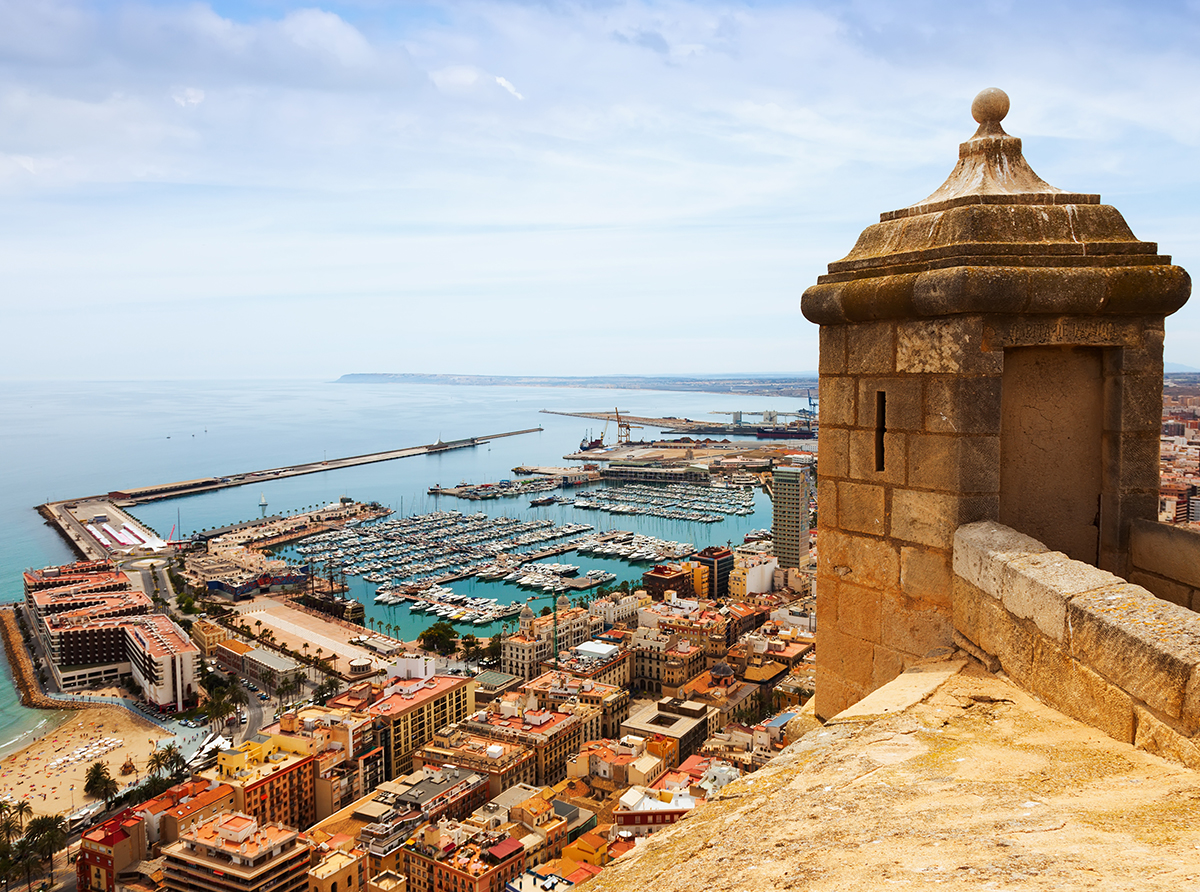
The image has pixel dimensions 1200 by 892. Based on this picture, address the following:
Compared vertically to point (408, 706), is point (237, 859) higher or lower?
higher

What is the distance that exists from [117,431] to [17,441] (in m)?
11.9

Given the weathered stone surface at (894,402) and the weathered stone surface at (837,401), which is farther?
the weathered stone surface at (837,401)

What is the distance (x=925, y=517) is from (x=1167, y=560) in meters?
0.68

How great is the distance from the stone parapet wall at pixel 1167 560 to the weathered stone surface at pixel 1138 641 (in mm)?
754

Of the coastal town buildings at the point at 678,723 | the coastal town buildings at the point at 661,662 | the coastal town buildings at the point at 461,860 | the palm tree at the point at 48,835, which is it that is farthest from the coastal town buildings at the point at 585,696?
the palm tree at the point at 48,835

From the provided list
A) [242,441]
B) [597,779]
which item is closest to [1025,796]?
[597,779]

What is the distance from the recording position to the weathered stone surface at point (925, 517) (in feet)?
7.52

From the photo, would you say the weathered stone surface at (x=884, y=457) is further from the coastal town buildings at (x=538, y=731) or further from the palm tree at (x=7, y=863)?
the palm tree at (x=7, y=863)

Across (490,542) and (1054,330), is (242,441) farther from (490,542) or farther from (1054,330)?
(1054,330)

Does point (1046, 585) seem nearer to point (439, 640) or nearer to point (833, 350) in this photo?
point (833, 350)

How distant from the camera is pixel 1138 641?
1.54 meters

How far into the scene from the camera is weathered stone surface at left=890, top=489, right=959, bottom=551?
2.29 m

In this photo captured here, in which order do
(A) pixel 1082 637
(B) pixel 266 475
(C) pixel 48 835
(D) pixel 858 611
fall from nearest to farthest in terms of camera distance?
(A) pixel 1082 637 → (D) pixel 858 611 → (C) pixel 48 835 → (B) pixel 266 475

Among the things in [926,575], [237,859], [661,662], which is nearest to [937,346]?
[926,575]
